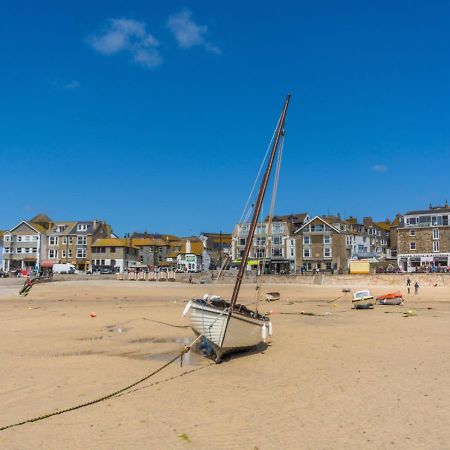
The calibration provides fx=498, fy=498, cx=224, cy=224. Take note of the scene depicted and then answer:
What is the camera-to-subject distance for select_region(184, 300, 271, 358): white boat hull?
1592 centimetres

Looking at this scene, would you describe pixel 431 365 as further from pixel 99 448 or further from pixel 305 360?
pixel 99 448

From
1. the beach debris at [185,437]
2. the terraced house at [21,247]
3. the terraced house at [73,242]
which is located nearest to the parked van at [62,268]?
the terraced house at [73,242]

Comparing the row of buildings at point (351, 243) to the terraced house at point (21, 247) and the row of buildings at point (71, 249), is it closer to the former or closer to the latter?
the row of buildings at point (71, 249)

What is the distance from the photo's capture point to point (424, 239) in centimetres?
8419

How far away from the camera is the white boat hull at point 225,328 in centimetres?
1592

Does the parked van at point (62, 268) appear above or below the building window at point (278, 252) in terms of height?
below

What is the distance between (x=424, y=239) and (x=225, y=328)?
7624 cm

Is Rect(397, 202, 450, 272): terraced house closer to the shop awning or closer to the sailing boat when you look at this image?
the shop awning

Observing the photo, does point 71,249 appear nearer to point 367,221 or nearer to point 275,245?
point 275,245

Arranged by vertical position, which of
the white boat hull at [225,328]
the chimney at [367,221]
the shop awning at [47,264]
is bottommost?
the white boat hull at [225,328]

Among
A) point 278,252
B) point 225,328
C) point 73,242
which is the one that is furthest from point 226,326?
point 73,242

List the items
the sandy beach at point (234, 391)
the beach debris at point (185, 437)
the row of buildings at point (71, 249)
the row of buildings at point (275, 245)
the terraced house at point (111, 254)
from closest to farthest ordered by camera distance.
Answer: the beach debris at point (185, 437), the sandy beach at point (234, 391), the row of buildings at point (275, 245), the terraced house at point (111, 254), the row of buildings at point (71, 249)

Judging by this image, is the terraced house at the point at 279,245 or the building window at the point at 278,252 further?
the building window at the point at 278,252

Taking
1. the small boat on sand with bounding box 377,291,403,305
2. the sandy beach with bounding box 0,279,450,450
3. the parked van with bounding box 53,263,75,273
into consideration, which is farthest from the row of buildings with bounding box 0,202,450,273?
the sandy beach with bounding box 0,279,450,450
